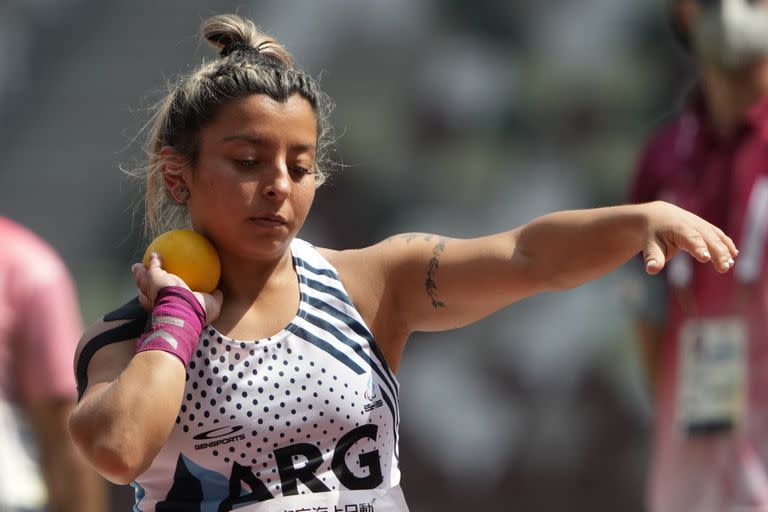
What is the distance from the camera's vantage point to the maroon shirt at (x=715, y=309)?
4.58 meters

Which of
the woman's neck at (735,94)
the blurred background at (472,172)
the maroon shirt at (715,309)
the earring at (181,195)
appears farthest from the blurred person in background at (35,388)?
the woman's neck at (735,94)

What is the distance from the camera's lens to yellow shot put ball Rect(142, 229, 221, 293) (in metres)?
2.73

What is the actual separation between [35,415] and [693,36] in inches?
115

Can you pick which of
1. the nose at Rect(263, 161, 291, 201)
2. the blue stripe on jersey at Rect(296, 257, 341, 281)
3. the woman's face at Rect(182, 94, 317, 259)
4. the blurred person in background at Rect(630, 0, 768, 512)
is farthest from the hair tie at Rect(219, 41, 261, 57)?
the blurred person in background at Rect(630, 0, 768, 512)

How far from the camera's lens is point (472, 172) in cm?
607

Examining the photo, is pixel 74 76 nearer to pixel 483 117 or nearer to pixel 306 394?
pixel 483 117

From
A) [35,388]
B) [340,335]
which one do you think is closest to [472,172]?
[35,388]

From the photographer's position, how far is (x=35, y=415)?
4.48 metres

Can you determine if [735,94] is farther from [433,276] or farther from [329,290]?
[329,290]

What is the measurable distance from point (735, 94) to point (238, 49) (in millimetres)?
2539

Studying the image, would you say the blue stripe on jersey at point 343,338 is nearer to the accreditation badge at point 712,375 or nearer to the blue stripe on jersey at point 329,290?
the blue stripe on jersey at point 329,290

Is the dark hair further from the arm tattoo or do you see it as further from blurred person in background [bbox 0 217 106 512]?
blurred person in background [bbox 0 217 106 512]

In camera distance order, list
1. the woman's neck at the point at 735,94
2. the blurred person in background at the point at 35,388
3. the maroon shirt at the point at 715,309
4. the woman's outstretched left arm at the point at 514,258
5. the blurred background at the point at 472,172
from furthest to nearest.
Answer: the blurred background at the point at 472,172
the woman's neck at the point at 735,94
the maroon shirt at the point at 715,309
the blurred person in background at the point at 35,388
the woman's outstretched left arm at the point at 514,258

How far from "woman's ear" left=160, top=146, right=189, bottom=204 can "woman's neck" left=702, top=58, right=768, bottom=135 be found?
258 cm
